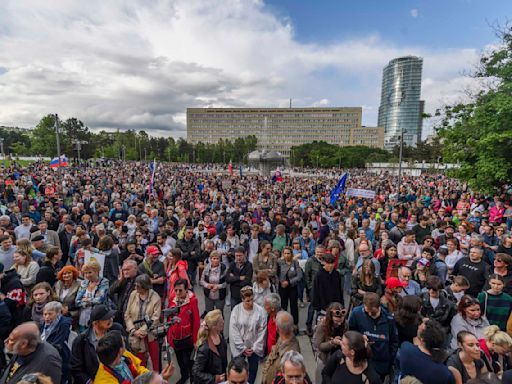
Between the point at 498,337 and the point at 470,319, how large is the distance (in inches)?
26.3

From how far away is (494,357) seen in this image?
2879 mm

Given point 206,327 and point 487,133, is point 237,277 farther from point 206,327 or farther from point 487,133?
point 487,133

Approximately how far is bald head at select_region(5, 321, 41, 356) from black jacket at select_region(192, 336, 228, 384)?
140 centimetres

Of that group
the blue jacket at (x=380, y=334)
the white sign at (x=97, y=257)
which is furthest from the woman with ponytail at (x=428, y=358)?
the white sign at (x=97, y=257)

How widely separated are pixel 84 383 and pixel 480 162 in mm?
13848

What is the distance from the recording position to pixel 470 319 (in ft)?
11.0

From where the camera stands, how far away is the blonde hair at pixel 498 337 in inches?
106

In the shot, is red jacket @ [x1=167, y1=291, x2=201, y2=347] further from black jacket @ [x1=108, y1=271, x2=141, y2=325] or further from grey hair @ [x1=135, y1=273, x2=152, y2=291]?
black jacket @ [x1=108, y1=271, x2=141, y2=325]

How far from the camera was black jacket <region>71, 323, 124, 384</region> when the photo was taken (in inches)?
110

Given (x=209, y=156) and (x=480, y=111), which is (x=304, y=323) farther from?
(x=209, y=156)

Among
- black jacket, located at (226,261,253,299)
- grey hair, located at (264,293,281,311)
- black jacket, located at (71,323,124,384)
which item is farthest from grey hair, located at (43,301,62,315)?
black jacket, located at (226,261,253,299)

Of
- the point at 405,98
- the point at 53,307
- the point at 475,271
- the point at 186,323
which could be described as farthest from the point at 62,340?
the point at 405,98

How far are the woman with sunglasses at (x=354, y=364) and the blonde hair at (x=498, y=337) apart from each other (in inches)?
49.0

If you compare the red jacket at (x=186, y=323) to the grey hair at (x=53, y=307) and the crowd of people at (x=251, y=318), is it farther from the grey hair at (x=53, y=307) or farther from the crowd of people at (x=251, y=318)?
the grey hair at (x=53, y=307)
